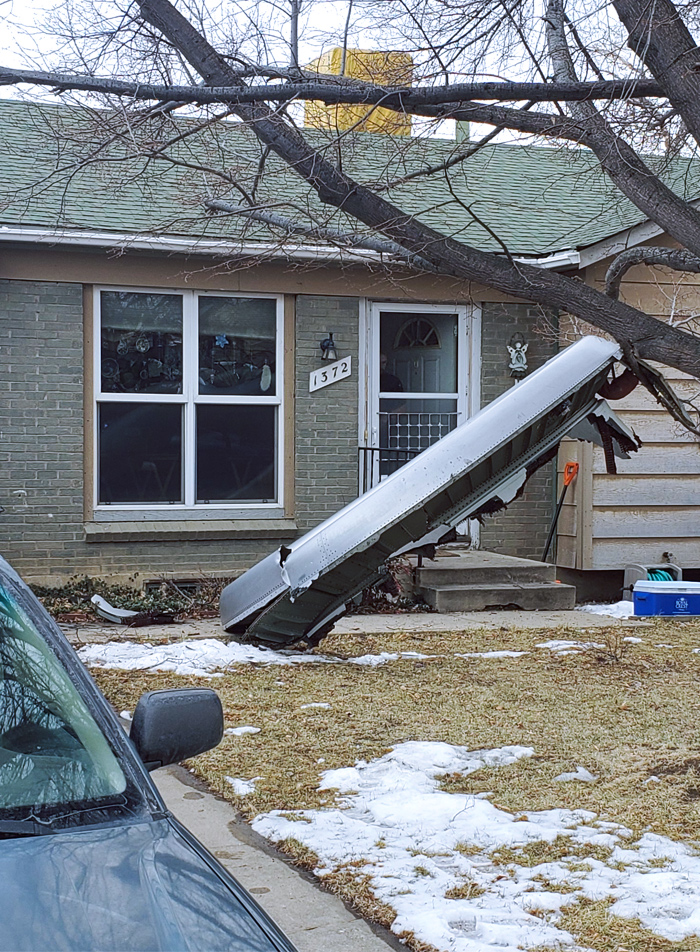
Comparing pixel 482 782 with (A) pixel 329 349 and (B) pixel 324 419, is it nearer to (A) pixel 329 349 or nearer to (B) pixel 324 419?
(B) pixel 324 419

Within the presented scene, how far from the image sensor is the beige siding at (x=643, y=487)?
1157 cm

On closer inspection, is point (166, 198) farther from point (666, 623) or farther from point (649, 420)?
point (666, 623)

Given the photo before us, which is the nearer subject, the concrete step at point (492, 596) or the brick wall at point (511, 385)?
the concrete step at point (492, 596)

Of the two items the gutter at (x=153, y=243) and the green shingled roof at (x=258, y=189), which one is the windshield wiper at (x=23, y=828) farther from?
the gutter at (x=153, y=243)

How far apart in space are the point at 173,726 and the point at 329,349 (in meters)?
8.77

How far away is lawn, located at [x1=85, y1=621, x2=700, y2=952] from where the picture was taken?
3898 millimetres

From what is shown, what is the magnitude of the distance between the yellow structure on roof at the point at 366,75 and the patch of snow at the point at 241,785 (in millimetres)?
3321

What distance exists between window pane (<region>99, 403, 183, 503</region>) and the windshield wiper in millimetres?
8570

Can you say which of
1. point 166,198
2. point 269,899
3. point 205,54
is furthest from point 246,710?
point 166,198

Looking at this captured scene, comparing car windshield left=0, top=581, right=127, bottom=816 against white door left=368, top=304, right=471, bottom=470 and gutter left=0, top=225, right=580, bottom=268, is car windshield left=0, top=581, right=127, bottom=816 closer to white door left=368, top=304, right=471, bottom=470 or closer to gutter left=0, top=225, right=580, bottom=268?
gutter left=0, top=225, right=580, bottom=268

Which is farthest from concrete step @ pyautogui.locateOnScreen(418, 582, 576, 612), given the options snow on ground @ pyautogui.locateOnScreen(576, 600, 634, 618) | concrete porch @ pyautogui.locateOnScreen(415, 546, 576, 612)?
snow on ground @ pyautogui.locateOnScreen(576, 600, 634, 618)

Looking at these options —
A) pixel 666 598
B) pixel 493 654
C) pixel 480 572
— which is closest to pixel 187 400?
pixel 480 572

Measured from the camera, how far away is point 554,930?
369cm

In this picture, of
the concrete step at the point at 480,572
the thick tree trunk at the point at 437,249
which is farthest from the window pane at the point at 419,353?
the thick tree trunk at the point at 437,249
